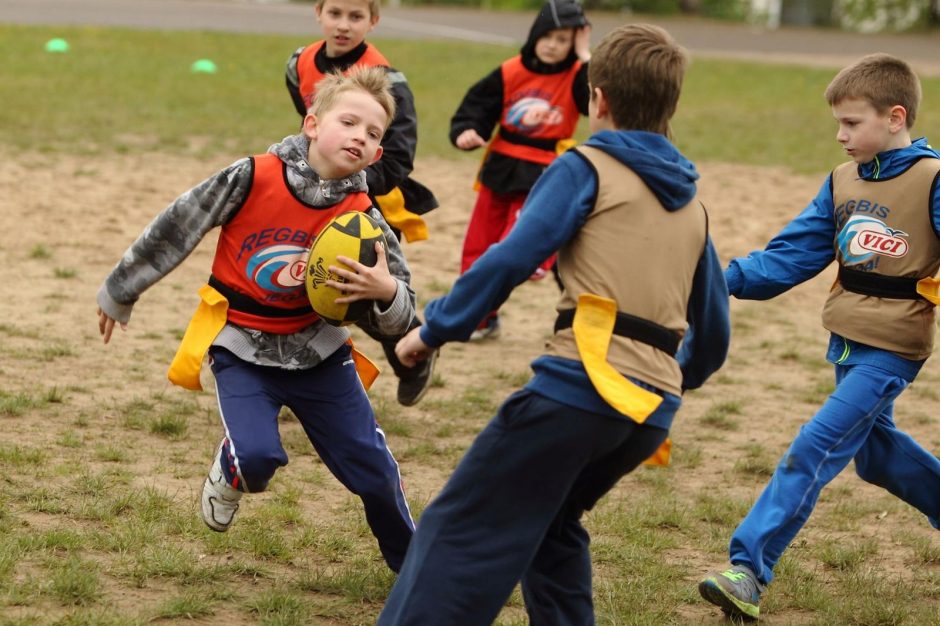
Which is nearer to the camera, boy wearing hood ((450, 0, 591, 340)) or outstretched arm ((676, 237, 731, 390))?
outstretched arm ((676, 237, 731, 390))

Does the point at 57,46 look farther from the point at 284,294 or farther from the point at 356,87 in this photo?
the point at 284,294

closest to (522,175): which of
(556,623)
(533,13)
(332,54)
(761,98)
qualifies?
(332,54)

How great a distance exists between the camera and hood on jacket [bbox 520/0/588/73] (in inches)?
308

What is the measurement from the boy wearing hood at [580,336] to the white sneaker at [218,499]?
95cm

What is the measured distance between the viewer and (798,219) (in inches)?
195

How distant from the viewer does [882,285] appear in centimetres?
473

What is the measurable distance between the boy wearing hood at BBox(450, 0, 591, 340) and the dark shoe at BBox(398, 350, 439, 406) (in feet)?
5.58

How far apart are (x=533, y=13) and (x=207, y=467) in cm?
2960

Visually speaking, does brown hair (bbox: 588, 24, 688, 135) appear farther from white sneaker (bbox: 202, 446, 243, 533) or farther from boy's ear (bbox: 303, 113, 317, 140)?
white sneaker (bbox: 202, 446, 243, 533)

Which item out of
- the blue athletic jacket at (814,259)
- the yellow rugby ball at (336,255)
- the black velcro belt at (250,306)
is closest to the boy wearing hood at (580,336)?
the yellow rugby ball at (336,255)

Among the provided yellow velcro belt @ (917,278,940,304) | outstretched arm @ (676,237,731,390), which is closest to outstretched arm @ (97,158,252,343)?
outstretched arm @ (676,237,731,390)

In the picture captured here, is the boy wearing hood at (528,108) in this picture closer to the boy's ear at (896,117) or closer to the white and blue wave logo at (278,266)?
the boy's ear at (896,117)

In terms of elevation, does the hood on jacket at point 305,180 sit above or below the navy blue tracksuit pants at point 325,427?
above

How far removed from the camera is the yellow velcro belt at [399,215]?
6.10 metres
